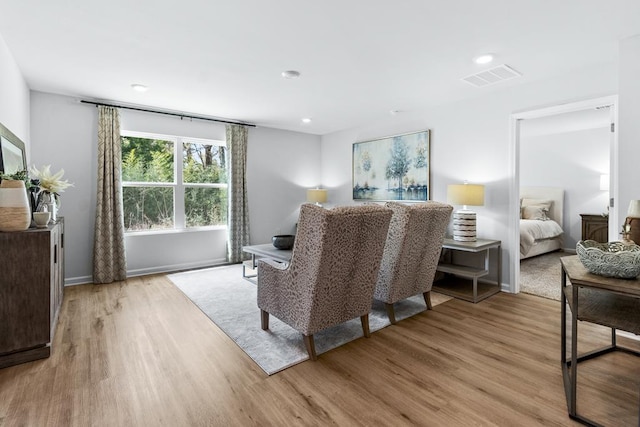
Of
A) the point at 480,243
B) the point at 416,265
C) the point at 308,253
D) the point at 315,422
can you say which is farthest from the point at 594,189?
the point at 315,422

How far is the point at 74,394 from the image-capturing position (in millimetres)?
1872

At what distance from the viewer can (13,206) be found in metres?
2.13

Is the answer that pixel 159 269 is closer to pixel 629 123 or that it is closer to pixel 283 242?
pixel 283 242

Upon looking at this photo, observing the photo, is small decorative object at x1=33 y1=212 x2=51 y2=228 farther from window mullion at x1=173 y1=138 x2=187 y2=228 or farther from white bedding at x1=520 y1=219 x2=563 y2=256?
white bedding at x1=520 y1=219 x2=563 y2=256

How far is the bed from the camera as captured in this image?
5.18 meters

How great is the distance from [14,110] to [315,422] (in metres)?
3.68

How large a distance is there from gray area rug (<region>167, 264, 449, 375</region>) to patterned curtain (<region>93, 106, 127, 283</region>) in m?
0.81

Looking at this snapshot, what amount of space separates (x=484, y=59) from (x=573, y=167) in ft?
16.2

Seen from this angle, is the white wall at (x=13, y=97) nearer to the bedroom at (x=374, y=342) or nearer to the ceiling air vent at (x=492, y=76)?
the bedroom at (x=374, y=342)

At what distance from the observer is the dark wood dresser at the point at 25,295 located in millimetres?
2123

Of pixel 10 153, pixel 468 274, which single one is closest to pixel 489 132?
pixel 468 274

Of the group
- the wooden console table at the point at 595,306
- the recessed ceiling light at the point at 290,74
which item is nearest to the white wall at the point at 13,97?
the recessed ceiling light at the point at 290,74

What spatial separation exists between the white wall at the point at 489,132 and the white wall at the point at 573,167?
236cm

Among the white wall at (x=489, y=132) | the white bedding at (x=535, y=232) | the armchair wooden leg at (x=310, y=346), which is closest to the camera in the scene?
the armchair wooden leg at (x=310, y=346)
